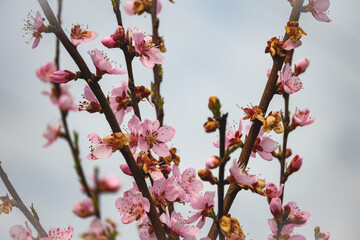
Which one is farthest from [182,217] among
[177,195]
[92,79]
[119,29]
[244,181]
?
[119,29]

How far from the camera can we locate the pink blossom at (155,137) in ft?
4.33

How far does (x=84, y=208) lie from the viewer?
62cm

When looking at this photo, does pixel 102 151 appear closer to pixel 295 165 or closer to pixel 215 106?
pixel 215 106

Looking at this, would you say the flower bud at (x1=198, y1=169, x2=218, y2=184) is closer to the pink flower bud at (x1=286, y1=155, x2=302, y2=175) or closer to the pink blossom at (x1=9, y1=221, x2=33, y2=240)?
the pink flower bud at (x1=286, y1=155, x2=302, y2=175)

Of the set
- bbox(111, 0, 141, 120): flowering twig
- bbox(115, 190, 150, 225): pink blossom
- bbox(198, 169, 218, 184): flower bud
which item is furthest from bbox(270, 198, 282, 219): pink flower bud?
bbox(111, 0, 141, 120): flowering twig

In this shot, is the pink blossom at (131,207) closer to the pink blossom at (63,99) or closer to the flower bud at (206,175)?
the flower bud at (206,175)

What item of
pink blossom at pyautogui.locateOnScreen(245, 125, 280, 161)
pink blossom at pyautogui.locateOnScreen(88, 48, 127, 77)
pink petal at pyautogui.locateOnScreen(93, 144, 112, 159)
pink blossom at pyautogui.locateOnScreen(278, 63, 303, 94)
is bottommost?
pink petal at pyautogui.locateOnScreen(93, 144, 112, 159)

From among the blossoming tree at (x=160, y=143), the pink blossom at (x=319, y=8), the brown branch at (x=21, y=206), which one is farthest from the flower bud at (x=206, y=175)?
the pink blossom at (x=319, y=8)

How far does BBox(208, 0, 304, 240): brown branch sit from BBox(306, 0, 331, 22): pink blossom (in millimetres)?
37

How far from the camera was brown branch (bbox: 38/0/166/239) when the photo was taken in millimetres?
1136

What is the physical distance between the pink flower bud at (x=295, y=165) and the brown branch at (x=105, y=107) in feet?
1.73

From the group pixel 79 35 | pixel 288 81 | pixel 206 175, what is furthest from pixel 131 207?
pixel 288 81

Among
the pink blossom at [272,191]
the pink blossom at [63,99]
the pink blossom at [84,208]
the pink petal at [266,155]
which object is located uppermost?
the pink petal at [266,155]

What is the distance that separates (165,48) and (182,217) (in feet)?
2.27
